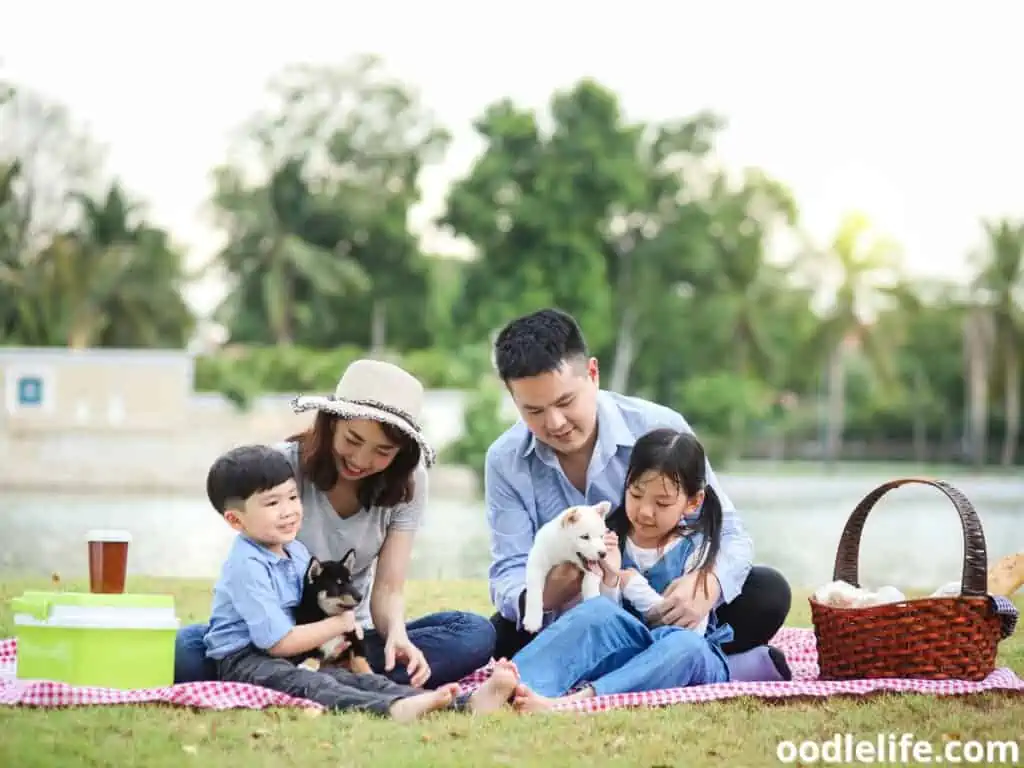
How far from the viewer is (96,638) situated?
357 cm

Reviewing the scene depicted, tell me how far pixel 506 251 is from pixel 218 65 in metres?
8.79

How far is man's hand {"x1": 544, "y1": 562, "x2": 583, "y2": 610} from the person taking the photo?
3.83 metres

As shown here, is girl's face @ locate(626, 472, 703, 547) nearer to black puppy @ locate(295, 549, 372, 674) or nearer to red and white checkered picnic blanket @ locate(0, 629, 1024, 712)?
red and white checkered picnic blanket @ locate(0, 629, 1024, 712)

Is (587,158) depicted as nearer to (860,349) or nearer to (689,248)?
(689,248)

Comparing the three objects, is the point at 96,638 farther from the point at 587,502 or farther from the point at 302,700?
the point at 587,502

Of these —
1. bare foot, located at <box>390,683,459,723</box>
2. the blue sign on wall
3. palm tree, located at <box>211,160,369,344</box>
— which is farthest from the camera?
palm tree, located at <box>211,160,369,344</box>

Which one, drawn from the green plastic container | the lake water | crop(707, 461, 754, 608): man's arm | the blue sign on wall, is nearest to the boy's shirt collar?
the green plastic container

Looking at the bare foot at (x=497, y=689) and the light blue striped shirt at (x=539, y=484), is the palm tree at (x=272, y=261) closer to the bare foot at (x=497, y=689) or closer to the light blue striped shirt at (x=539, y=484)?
the light blue striped shirt at (x=539, y=484)

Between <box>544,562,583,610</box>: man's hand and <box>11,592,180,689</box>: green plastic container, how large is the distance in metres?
0.93

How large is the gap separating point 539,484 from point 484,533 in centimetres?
1837

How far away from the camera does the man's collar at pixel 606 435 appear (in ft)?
13.2

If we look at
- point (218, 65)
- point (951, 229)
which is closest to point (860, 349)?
point (951, 229)

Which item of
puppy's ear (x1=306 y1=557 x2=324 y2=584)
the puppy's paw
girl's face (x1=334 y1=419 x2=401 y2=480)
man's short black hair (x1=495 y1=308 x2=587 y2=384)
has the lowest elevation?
the puppy's paw

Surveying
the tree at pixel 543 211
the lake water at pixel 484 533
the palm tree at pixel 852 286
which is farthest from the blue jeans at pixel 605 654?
the palm tree at pixel 852 286
